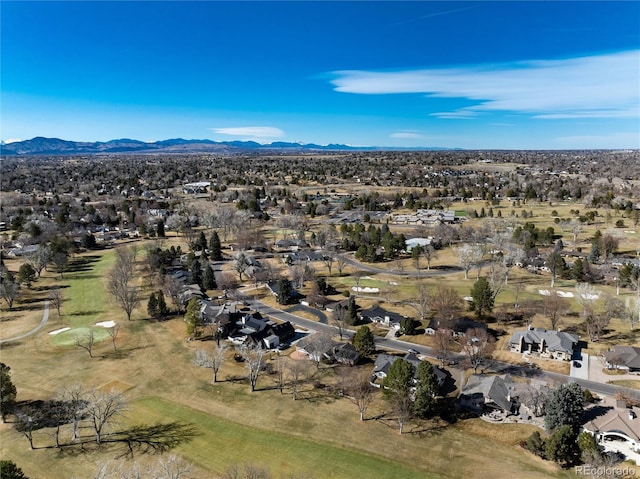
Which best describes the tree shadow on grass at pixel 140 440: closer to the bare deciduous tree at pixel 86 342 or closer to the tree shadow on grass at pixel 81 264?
the bare deciduous tree at pixel 86 342

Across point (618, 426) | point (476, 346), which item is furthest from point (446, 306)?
point (618, 426)

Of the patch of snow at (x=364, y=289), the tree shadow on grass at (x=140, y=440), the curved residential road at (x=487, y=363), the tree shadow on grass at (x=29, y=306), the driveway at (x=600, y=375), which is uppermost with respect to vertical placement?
the patch of snow at (x=364, y=289)

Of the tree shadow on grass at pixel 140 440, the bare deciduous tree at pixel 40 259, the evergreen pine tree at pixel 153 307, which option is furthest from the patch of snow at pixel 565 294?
Result: the bare deciduous tree at pixel 40 259

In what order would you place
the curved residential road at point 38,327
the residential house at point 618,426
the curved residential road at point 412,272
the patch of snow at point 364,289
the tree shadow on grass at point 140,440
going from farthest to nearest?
the curved residential road at point 412,272 → the patch of snow at point 364,289 → the curved residential road at point 38,327 → the tree shadow on grass at point 140,440 → the residential house at point 618,426

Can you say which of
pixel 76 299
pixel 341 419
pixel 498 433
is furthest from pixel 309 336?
pixel 76 299

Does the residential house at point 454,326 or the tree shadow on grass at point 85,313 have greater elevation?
→ the residential house at point 454,326

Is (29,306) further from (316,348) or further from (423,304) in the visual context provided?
(423,304)

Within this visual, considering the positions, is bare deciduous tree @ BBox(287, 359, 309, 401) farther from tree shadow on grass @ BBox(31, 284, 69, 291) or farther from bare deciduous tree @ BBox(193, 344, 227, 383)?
tree shadow on grass @ BBox(31, 284, 69, 291)
